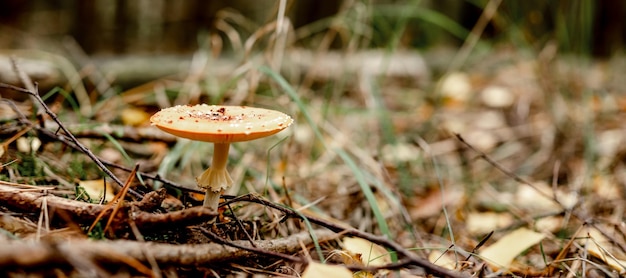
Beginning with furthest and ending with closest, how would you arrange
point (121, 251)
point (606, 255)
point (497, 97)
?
1. point (497, 97)
2. point (606, 255)
3. point (121, 251)

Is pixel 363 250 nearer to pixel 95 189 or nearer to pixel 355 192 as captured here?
pixel 355 192

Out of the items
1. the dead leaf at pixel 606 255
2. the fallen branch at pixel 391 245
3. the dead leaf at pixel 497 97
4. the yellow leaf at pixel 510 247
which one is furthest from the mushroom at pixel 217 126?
the dead leaf at pixel 497 97

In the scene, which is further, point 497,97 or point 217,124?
point 497,97

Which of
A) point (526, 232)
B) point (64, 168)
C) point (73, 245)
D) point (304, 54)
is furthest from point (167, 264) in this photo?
point (304, 54)

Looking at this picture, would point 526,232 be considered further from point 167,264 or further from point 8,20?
point 8,20

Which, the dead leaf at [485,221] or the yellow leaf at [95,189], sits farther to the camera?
the dead leaf at [485,221]

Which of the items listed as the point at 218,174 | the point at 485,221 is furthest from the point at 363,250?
the point at 485,221

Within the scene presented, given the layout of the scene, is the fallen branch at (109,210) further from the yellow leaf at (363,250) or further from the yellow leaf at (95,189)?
the yellow leaf at (363,250)

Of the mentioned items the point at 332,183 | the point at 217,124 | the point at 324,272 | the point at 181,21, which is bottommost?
the point at 332,183
